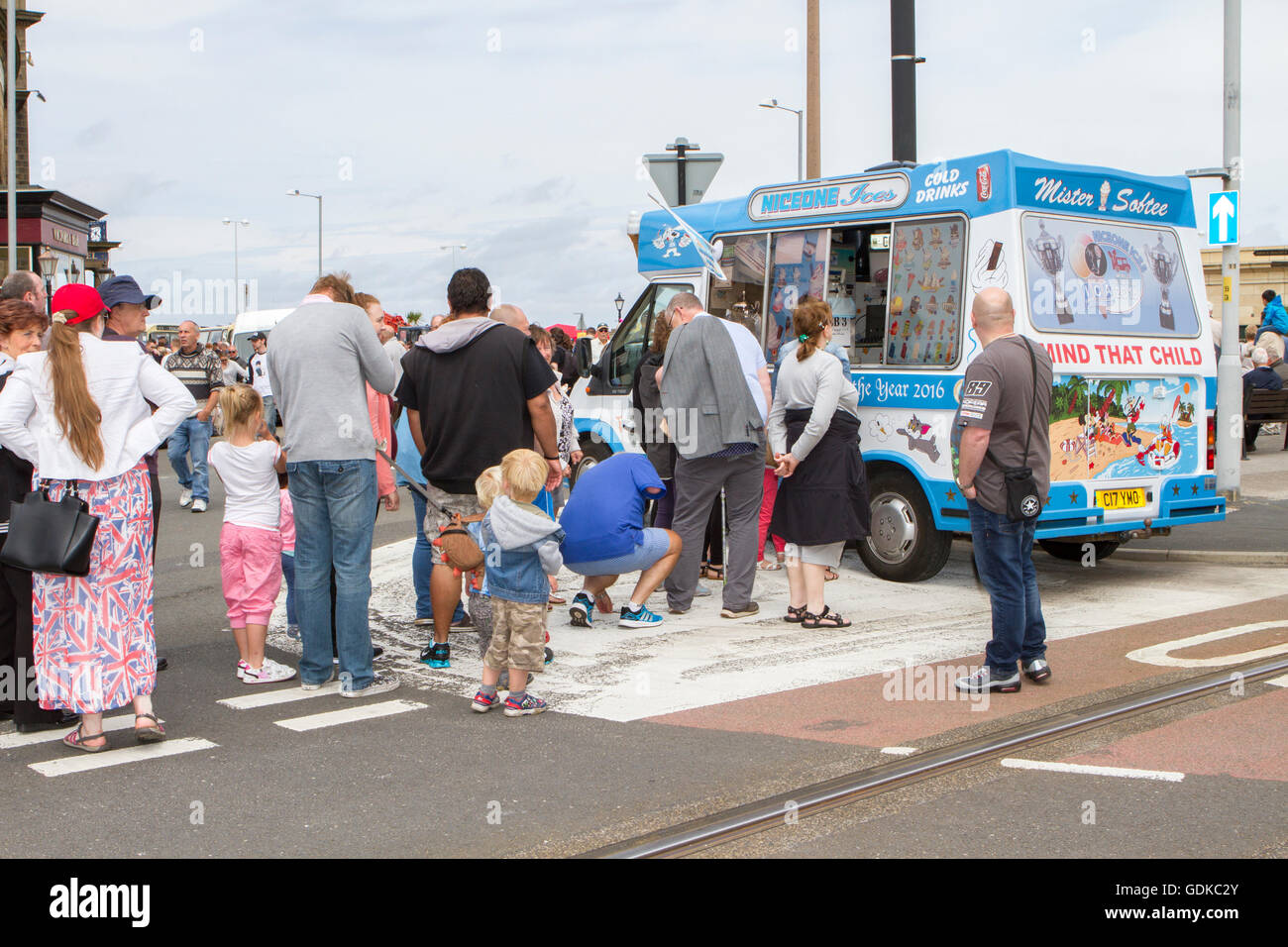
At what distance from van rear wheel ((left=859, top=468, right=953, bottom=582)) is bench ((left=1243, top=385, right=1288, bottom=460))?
10.0 meters

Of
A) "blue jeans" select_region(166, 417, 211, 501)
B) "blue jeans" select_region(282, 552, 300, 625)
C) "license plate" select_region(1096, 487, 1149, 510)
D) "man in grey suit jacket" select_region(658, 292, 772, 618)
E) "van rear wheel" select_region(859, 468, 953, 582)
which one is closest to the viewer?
"blue jeans" select_region(282, 552, 300, 625)

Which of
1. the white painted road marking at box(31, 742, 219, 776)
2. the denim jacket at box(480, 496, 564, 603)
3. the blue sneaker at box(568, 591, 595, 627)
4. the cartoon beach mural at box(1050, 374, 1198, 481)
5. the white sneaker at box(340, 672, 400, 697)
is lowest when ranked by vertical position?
the white painted road marking at box(31, 742, 219, 776)

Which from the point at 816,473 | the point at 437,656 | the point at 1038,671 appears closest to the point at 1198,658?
the point at 1038,671

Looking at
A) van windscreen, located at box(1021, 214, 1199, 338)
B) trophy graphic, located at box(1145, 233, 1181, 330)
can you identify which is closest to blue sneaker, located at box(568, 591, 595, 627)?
van windscreen, located at box(1021, 214, 1199, 338)

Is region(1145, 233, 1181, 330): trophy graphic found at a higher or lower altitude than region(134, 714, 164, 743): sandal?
higher

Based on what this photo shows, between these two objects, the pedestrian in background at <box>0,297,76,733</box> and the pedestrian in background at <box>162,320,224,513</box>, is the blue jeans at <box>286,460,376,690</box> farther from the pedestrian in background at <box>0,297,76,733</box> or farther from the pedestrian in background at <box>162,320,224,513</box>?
the pedestrian in background at <box>162,320,224,513</box>

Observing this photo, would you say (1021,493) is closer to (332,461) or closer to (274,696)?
(332,461)

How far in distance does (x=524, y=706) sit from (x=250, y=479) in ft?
6.25

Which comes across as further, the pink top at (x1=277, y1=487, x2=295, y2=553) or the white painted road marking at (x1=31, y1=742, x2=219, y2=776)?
the pink top at (x1=277, y1=487, x2=295, y2=553)

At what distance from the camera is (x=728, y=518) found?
831cm

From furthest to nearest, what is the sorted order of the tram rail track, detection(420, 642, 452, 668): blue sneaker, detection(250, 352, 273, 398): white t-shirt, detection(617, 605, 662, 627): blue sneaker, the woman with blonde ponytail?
detection(250, 352, 273, 398): white t-shirt
detection(617, 605, 662, 627): blue sneaker
detection(420, 642, 452, 668): blue sneaker
the woman with blonde ponytail
the tram rail track

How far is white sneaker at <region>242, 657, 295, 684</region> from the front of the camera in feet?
21.7

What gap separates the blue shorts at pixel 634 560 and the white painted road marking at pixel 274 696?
160 centimetres
